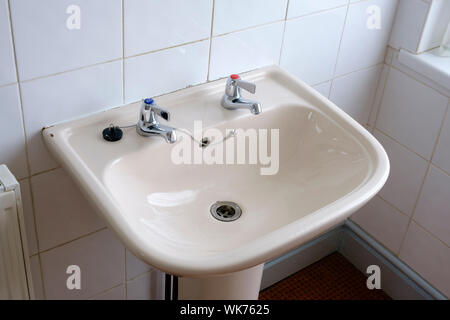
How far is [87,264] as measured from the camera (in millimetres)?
1455

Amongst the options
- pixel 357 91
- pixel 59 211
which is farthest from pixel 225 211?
pixel 357 91

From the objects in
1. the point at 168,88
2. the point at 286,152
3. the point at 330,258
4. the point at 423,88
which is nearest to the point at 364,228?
the point at 330,258

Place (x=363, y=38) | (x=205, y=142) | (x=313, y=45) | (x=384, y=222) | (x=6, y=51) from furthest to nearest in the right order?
(x=384, y=222) → (x=363, y=38) → (x=313, y=45) → (x=205, y=142) → (x=6, y=51)

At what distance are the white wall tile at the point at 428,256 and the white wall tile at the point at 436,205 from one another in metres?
0.03

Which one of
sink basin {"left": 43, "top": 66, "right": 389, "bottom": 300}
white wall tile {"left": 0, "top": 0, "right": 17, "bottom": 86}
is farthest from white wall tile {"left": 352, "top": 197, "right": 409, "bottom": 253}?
white wall tile {"left": 0, "top": 0, "right": 17, "bottom": 86}

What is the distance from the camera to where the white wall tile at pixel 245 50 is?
1355 millimetres

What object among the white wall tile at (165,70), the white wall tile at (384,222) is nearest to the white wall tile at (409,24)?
the white wall tile at (384,222)

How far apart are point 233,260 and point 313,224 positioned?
0.57ft

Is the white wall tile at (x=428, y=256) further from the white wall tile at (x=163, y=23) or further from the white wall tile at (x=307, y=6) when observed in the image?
the white wall tile at (x=163, y=23)

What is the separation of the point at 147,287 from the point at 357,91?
2.82ft

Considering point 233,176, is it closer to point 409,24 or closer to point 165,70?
point 165,70

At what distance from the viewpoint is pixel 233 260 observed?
95 cm

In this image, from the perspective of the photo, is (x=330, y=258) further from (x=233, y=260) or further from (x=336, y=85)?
(x=233, y=260)

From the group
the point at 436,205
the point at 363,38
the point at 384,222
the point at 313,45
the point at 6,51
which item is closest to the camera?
the point at 6,51
